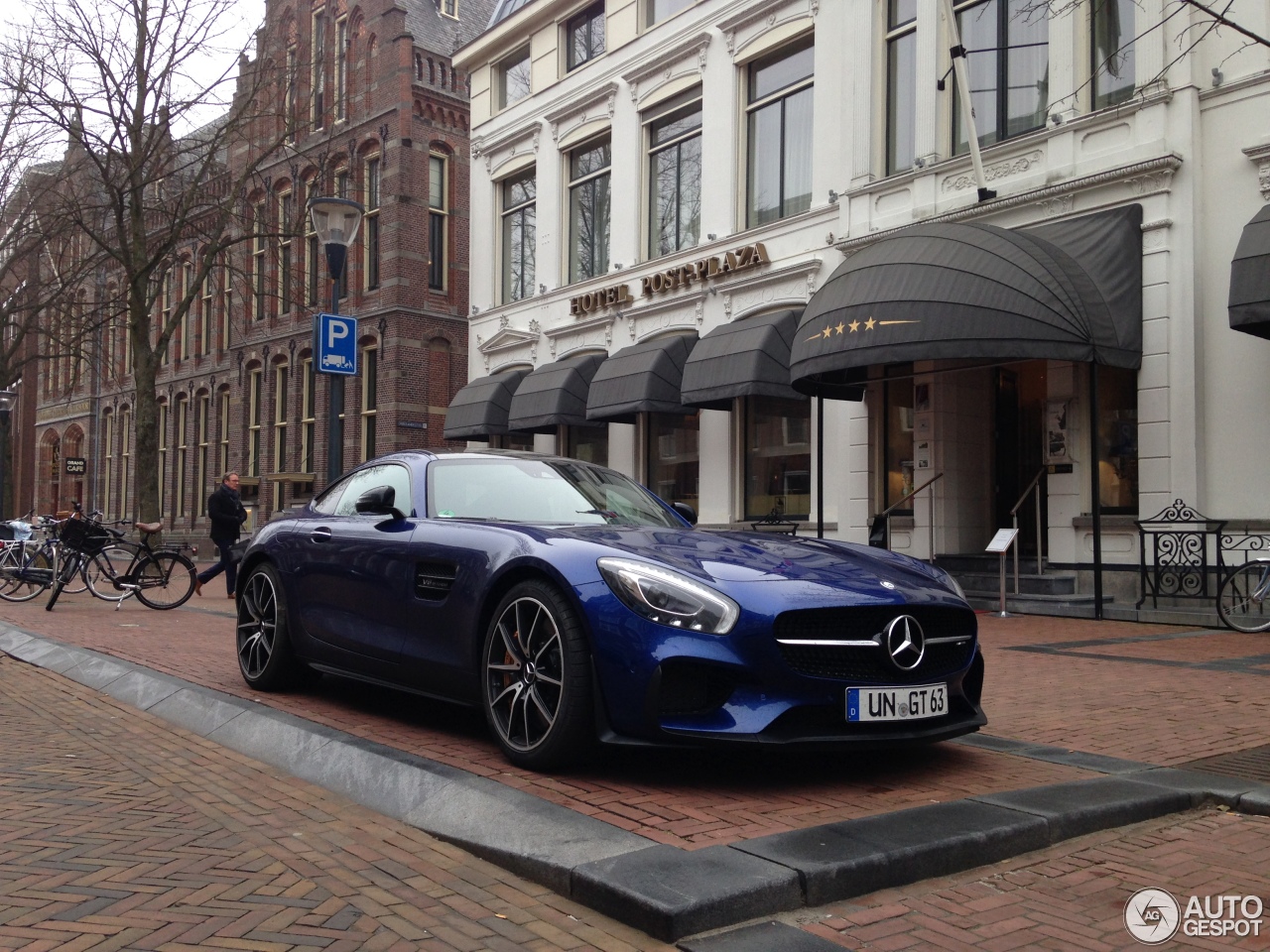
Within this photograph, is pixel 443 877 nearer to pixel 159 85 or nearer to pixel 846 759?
pixel 846 759

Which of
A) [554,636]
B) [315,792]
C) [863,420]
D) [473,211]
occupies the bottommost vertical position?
[315,792]

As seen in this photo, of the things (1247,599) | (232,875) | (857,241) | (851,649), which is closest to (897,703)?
(851,649)

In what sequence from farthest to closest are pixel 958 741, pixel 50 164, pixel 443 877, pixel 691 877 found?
pixel 50 164 < pixel 958 741 < pixel 443 877 < pixel 691 877

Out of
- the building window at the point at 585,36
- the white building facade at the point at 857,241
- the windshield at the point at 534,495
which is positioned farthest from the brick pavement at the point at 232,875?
→ the building window at the point at 585,36

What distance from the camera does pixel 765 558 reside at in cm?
477

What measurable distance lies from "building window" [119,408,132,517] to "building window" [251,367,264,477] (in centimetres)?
1089

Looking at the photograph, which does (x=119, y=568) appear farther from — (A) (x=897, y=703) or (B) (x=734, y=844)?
(B) (x=734, y=844)

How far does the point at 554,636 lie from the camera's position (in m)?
4.53

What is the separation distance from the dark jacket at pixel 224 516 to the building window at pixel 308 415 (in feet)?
51.3

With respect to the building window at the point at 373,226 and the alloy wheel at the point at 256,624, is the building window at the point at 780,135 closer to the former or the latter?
the alloy wheel at the point at 256,624

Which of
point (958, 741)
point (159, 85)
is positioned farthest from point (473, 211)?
point (958, 741)

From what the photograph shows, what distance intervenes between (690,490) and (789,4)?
811 centimetres

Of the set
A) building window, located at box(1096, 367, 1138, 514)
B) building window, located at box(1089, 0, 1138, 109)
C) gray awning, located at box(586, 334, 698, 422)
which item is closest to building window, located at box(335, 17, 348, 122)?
gray awning, located at box(586, 334, 698, 422)

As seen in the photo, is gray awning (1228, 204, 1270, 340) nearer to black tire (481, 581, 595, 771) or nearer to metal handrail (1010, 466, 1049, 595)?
metal handrail (1010, 466, 1049, 595)
